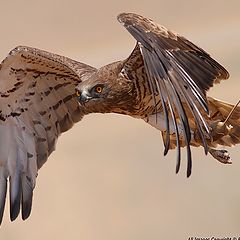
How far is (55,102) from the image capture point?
10.7ft

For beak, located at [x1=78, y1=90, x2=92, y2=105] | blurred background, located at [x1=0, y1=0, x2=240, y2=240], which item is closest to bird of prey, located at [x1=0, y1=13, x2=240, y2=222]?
beak, located at [x1=78, y1=90, x2=92, y2=105]

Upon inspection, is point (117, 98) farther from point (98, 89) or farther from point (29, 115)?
point (29, 115)

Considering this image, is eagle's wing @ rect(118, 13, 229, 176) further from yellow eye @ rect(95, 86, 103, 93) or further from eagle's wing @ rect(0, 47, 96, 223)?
eagle's wing @ rect(0, 47, 96, 223)

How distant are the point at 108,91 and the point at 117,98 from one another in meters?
0.03

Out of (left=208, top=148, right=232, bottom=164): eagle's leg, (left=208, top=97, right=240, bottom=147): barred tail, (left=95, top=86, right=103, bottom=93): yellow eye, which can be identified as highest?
(left=95, top=86, right=103, bottom=93): yellow eye

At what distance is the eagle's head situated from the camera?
291 centimetres

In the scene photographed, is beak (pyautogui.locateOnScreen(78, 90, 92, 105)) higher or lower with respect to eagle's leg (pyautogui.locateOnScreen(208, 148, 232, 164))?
higher

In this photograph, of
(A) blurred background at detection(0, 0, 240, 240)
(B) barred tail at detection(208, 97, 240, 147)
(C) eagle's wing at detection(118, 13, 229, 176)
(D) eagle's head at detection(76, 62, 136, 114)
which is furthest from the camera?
(A) blurred background at detection(0, 0, 240, 240)

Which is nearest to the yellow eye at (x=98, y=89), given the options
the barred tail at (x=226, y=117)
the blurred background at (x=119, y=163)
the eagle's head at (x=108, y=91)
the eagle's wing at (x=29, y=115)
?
the eagle's head at (x=108, y=91)

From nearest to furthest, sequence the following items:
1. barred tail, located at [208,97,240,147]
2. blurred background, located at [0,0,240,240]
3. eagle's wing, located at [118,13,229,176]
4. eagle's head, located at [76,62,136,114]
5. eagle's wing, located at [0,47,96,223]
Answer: eagle's wing, located at [118,13,229,176]
eagle's head, located at [76,62,136,114]
barred tail, located at [208,97,240,147]
eagle's wing, located at [0,47,96,223]
blurred background, located at [0,0,240,240]

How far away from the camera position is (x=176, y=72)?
2574mm

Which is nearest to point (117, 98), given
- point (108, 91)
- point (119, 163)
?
point (108, 91)

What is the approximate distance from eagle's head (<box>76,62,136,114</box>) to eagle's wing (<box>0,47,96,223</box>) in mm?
172

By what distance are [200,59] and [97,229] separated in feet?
4.70
